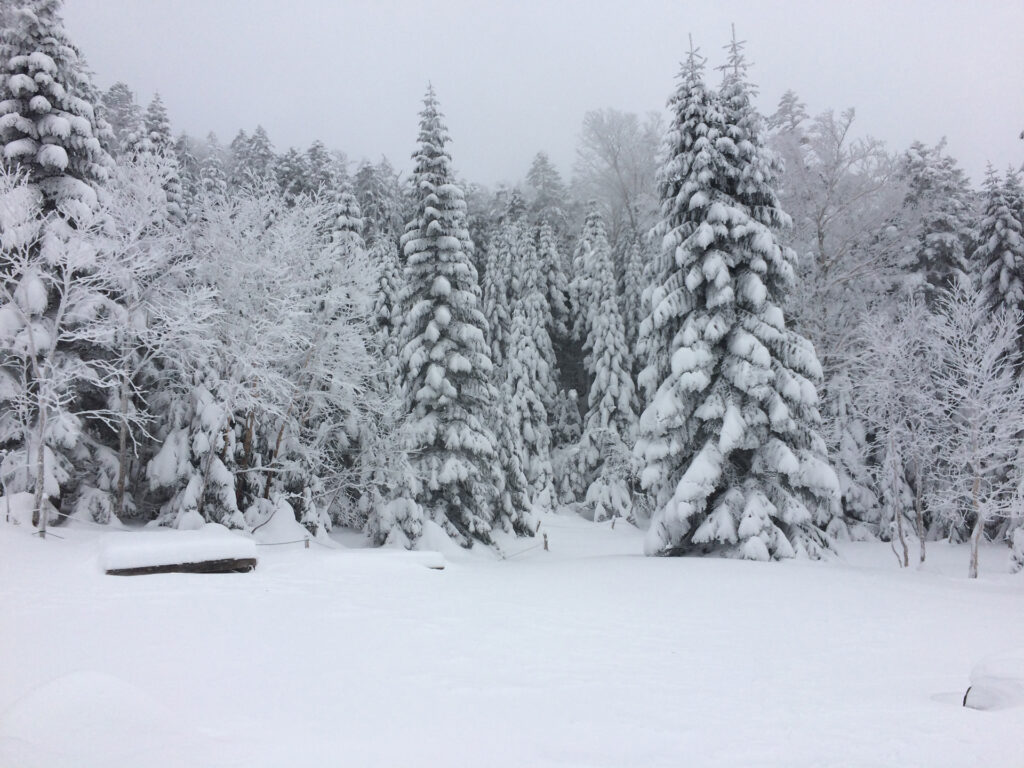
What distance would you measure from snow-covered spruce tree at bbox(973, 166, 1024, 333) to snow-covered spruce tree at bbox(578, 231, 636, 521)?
18676mm

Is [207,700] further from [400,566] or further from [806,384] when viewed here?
[806,384]

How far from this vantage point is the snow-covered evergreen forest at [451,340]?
54.3 feet

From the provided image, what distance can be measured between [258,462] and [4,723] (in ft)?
56.5

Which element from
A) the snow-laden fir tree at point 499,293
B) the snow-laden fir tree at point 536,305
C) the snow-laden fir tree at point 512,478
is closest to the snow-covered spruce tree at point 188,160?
the snow-laden fir tree at point 499,293

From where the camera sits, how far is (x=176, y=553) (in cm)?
1144

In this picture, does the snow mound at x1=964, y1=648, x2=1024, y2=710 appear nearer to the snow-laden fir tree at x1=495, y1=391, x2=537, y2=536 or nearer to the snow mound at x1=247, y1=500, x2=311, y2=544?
the snow mound at x1=247, y1=500, x2=311, y2=544

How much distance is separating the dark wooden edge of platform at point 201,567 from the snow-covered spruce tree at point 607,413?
27595mm

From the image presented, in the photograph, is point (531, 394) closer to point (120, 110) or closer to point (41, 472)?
point (120, 110)

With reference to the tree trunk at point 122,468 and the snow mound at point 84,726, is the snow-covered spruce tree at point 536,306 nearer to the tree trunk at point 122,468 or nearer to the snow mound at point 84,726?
the tree trunk at point 122,468

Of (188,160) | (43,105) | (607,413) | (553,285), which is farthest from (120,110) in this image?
(607,413)

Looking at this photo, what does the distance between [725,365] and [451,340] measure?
9942 millimetres

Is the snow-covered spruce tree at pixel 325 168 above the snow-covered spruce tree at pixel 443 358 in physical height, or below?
above

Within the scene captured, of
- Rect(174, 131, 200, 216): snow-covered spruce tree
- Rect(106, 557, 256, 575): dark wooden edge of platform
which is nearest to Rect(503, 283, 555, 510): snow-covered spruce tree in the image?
Rect(174, 131, 200, 216): snow-covered spruce tree

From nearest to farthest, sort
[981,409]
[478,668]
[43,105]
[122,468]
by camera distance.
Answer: [478,668], [43,105], [122,468], [981,409]
